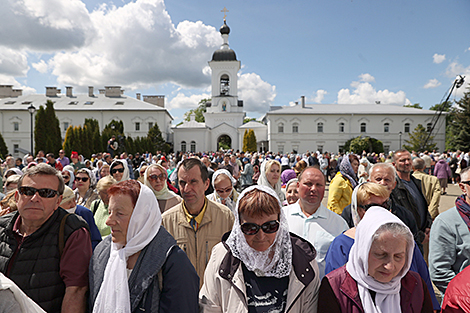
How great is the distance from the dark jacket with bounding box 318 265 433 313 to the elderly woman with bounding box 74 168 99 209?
4.04m

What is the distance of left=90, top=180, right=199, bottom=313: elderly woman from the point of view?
1848mm

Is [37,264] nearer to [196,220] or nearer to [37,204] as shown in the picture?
[37,204]

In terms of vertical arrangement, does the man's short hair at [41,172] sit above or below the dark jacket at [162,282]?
above

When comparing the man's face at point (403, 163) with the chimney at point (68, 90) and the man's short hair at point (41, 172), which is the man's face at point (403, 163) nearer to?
the man's short hair at point (41, 172)

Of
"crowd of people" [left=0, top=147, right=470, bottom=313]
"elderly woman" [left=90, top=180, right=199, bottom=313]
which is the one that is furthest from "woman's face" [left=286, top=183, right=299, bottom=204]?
"elderly woman" [left=90, top=180, right=199, bottom=313]

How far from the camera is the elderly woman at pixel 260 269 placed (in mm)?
Result: 1916

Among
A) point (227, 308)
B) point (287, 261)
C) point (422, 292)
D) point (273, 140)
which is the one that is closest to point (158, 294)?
point (227, 308)

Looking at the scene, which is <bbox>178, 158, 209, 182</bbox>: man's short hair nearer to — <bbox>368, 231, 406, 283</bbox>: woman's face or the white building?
<bbox>368, 231, 406, 283</bbox>: woman's face

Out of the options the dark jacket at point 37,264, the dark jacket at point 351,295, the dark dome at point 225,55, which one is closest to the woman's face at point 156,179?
the dark jacket at point 37,264

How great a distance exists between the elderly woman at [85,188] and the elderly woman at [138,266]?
10.3 feet

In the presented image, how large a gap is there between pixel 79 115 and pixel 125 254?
57.1 meters

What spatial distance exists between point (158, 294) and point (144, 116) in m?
54.0

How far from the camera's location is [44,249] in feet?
6.78

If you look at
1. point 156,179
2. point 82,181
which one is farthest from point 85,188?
point 156,179
